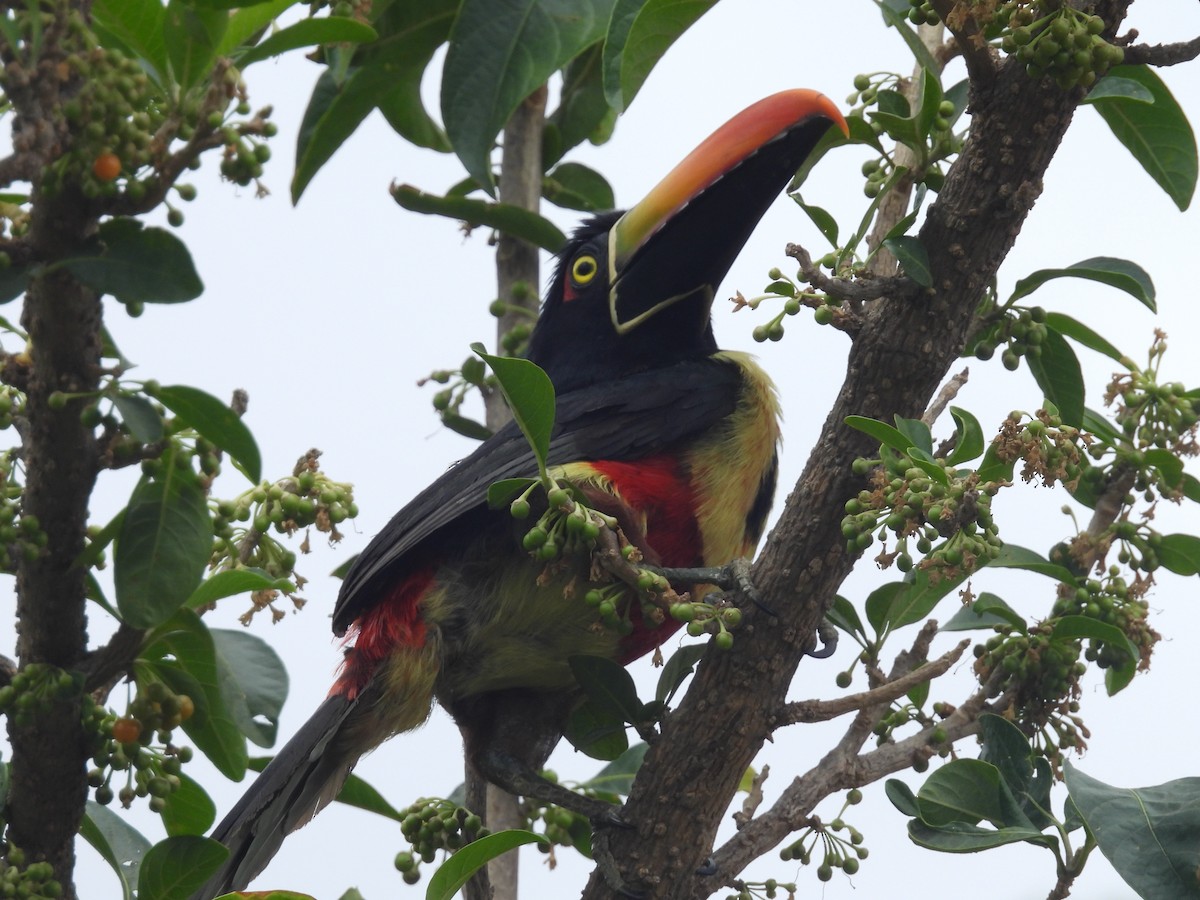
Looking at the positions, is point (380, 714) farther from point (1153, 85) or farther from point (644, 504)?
point (1153, 85)

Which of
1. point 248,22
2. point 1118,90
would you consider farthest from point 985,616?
point 248,22

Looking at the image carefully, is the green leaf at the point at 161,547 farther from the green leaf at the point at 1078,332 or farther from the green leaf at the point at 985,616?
the green leaf at the point at 1078,332

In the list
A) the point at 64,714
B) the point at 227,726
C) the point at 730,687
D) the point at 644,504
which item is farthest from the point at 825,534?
the point at 64,714

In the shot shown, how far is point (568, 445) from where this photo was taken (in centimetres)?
333

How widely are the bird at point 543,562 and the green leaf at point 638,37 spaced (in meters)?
0.47

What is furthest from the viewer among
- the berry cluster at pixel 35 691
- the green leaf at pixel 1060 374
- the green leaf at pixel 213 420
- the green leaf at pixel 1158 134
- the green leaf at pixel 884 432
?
the green leaf at pixel 1060 374

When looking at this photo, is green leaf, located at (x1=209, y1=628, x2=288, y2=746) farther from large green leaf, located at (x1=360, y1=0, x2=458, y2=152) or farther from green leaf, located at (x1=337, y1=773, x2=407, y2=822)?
large green leaf, located at (x1=360, y1=0, x2=458, y2=152)

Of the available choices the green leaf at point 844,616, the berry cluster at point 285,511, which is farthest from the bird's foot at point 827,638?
the berry cluster at point 285,511

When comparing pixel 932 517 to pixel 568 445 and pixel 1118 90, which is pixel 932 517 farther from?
pixel 568 445

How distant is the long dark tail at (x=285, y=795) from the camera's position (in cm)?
285

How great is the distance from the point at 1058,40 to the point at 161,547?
5.47ft

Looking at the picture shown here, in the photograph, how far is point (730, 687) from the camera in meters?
2.55

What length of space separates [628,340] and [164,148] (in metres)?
1.91

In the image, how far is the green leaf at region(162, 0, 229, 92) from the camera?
2.09 m
